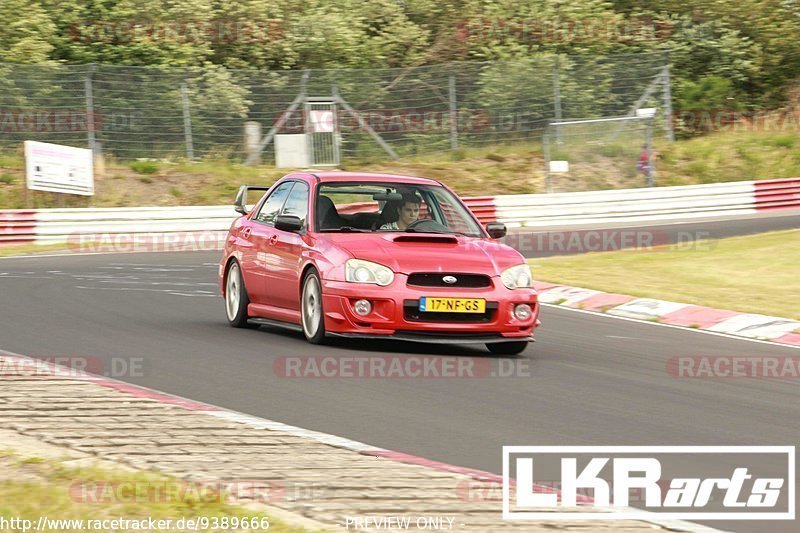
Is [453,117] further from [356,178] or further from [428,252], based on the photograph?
[428,252]

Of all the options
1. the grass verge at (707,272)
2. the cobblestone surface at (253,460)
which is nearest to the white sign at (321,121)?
the grass verge at (707,272)

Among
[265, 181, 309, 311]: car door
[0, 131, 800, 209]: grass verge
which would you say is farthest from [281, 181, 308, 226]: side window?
[0, 131, 800, 209]: grass verge

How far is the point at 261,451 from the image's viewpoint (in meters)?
6.30

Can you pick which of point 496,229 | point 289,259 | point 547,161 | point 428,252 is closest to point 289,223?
point 289,259

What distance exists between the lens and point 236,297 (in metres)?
12.4

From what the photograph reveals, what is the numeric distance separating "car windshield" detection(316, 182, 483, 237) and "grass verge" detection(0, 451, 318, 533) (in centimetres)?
574

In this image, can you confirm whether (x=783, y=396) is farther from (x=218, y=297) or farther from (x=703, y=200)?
(x=703, y=200)

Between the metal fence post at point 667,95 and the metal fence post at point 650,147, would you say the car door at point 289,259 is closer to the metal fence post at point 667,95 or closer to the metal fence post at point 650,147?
the metal fence post at point 650,147

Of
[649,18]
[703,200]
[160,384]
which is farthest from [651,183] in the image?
[160,384]

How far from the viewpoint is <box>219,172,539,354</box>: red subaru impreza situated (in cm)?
1031

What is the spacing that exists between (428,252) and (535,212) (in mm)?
18954

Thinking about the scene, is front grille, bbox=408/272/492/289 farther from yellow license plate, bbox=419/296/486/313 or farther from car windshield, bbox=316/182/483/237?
car windshield, bbox=316/182/483/237

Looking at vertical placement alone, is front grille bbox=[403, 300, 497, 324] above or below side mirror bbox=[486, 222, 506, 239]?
below

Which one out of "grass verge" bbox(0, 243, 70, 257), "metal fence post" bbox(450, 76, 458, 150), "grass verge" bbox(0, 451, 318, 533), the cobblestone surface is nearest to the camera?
"grass verge" bbox(0, 451, 318, 533)
